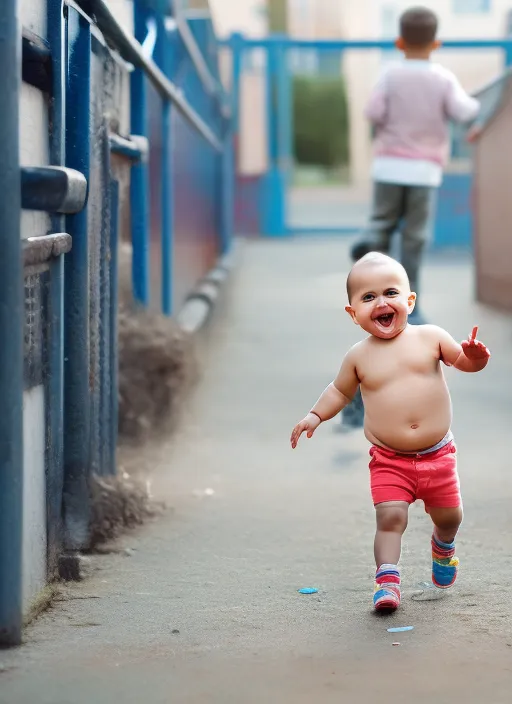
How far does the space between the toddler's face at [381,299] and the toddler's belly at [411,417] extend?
0.14m

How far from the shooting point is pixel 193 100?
8133mm

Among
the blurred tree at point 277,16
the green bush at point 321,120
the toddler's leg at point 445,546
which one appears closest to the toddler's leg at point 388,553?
the toddler's leg at point 445,546

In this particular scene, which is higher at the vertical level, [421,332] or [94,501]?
[421,332]

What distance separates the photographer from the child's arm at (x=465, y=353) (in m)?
2.75

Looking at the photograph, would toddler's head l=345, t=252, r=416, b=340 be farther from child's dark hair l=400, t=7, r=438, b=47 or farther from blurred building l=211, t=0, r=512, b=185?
blurred building l=211, t=0, r=512, b=185

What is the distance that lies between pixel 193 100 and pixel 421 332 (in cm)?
556

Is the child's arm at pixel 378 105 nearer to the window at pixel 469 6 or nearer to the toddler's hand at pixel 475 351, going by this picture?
the toddler's hand at pixel 475 351

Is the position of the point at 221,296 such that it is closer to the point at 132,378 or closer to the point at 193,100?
the point at 193,100

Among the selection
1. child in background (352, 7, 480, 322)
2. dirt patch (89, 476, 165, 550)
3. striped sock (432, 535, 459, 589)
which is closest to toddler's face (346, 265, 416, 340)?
striped sock (432, 535, 459, 589)

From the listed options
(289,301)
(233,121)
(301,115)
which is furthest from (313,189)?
(289,301)

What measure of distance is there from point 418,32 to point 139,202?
1857 millimetres

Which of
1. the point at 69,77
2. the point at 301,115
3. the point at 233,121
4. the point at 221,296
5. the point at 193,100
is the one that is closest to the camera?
the point at 69,77

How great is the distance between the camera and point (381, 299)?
2797 millimetres

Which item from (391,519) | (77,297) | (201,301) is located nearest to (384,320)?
(391,519)
